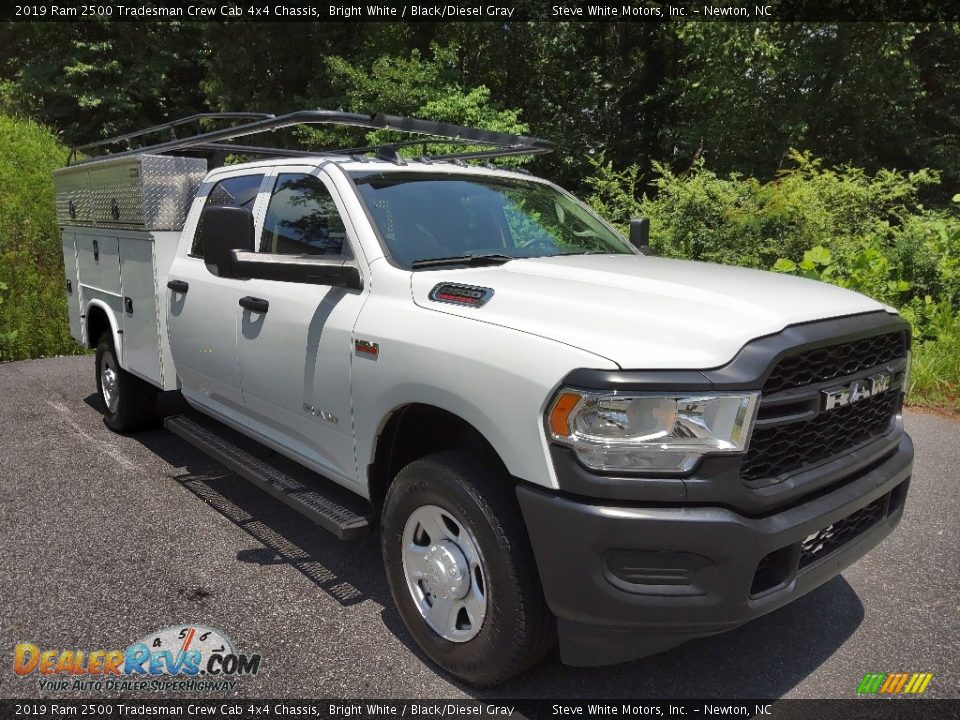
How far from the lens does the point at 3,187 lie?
11453mm

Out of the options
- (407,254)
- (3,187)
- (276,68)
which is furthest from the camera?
(276,68)

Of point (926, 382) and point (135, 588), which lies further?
point (926, 382)

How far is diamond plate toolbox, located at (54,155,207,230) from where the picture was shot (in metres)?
5.02

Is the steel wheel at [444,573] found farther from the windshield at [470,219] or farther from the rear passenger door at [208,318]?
the rear passenger door at [208,318]

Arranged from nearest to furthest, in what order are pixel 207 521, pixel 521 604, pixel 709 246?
pixel 521 604
pixel 207 521
pixel 709 246

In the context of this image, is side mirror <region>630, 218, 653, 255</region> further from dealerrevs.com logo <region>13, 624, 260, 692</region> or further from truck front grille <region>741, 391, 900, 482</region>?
dealerrevs.com logo <region>13, 624, 260, 692</region>

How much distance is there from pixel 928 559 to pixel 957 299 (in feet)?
16.4

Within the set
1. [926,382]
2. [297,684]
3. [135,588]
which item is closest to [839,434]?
[297,684]

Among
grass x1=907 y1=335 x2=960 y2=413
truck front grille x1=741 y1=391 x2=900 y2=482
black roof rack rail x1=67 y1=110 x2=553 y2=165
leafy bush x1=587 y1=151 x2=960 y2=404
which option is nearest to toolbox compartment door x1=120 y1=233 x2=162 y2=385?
black roof rack rail x1=67 y1=110 x2=553 y2=165

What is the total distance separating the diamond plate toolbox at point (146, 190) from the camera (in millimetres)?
5023

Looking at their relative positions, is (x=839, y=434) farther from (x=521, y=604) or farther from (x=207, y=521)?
(x=207, y=521)

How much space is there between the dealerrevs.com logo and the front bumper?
1368mm

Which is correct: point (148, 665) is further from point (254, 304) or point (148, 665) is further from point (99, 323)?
point (99, 323)

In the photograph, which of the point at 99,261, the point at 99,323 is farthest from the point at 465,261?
the point at 99,323
